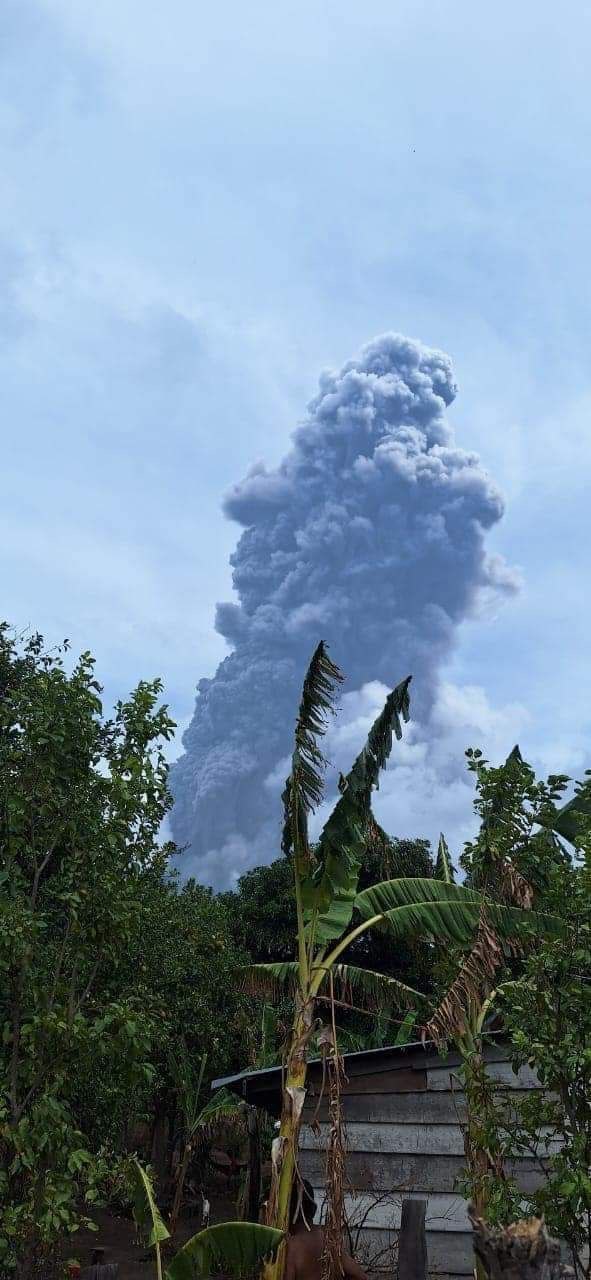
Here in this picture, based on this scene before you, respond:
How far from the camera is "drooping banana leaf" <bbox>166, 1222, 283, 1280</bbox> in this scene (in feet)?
25.8

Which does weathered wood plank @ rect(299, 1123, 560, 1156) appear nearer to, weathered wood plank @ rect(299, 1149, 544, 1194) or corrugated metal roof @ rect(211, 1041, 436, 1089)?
weathered wood plank @ rect(299, 1149, 544, 1194)

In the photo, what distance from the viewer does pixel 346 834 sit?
10828 millimetres

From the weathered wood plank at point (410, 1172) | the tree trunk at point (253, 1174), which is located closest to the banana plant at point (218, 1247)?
the weathered wood plank at point (410, 1172)

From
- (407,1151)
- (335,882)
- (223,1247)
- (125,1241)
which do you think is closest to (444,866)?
(407,1151)

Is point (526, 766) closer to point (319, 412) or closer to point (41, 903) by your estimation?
point (41, 903)

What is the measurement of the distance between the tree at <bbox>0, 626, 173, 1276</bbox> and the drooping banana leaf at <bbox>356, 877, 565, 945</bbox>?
3.40 metres

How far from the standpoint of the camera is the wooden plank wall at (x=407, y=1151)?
12766 millimetres

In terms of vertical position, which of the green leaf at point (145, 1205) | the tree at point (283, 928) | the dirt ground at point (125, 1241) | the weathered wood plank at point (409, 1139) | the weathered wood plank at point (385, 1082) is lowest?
the dirt ground at point (125, 1241)

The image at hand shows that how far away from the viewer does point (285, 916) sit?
34125 mm

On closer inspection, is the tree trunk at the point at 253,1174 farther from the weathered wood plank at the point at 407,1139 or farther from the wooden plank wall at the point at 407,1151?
the weathered wood plank at the point at 407,1139

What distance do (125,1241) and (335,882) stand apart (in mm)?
18212

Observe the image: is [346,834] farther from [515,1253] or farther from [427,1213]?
[515,1253]

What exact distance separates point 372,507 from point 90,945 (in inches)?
7323

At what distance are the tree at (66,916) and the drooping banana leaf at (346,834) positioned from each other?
212 centimetres
